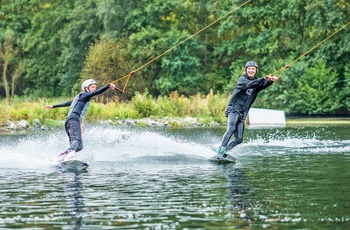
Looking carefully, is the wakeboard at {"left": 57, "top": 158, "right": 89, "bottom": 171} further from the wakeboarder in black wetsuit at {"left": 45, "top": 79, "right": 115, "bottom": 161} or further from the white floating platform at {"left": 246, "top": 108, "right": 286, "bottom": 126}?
the white floating platform at {"left": 246, "top": 108, "right": 286, "bottom": 126}

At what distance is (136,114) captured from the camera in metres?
41.4

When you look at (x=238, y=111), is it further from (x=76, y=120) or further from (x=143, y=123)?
(x=143, y=123)

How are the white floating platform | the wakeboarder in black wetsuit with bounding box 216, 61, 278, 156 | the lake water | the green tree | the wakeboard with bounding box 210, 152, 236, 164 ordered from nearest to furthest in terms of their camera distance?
the lake water < the wakeboard with bounding box 210, 152, 236, 164 < the wakeboarder in black wetsuit with bounding box 216, 61, 278, 156 < the white floating platform < the green tree

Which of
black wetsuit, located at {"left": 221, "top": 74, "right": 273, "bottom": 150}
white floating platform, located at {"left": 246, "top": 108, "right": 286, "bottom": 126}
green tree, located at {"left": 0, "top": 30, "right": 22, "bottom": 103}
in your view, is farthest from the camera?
green tree, located at {"left": 0, "top": 30, "right": 22, "bottom": 103}

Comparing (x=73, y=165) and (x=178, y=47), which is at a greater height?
(x=178, y=47)

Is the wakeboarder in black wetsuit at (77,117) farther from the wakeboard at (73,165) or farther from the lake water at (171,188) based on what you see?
the lake water at (171,188)

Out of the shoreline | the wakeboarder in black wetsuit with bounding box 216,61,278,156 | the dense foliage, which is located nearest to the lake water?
the wakeboarder in black wetsuit with bounding box 216,61,278,156

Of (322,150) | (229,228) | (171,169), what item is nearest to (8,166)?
(171,169)

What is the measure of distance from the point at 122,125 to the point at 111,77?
Answer: 84.2 ft

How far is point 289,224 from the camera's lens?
30.9 feet

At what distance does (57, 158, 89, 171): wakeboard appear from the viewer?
16.5 metres

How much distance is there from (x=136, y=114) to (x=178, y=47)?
21.0 meters

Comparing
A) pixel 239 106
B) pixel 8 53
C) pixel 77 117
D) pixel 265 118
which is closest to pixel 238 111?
pixel 239 106

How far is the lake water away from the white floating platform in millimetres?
18961
